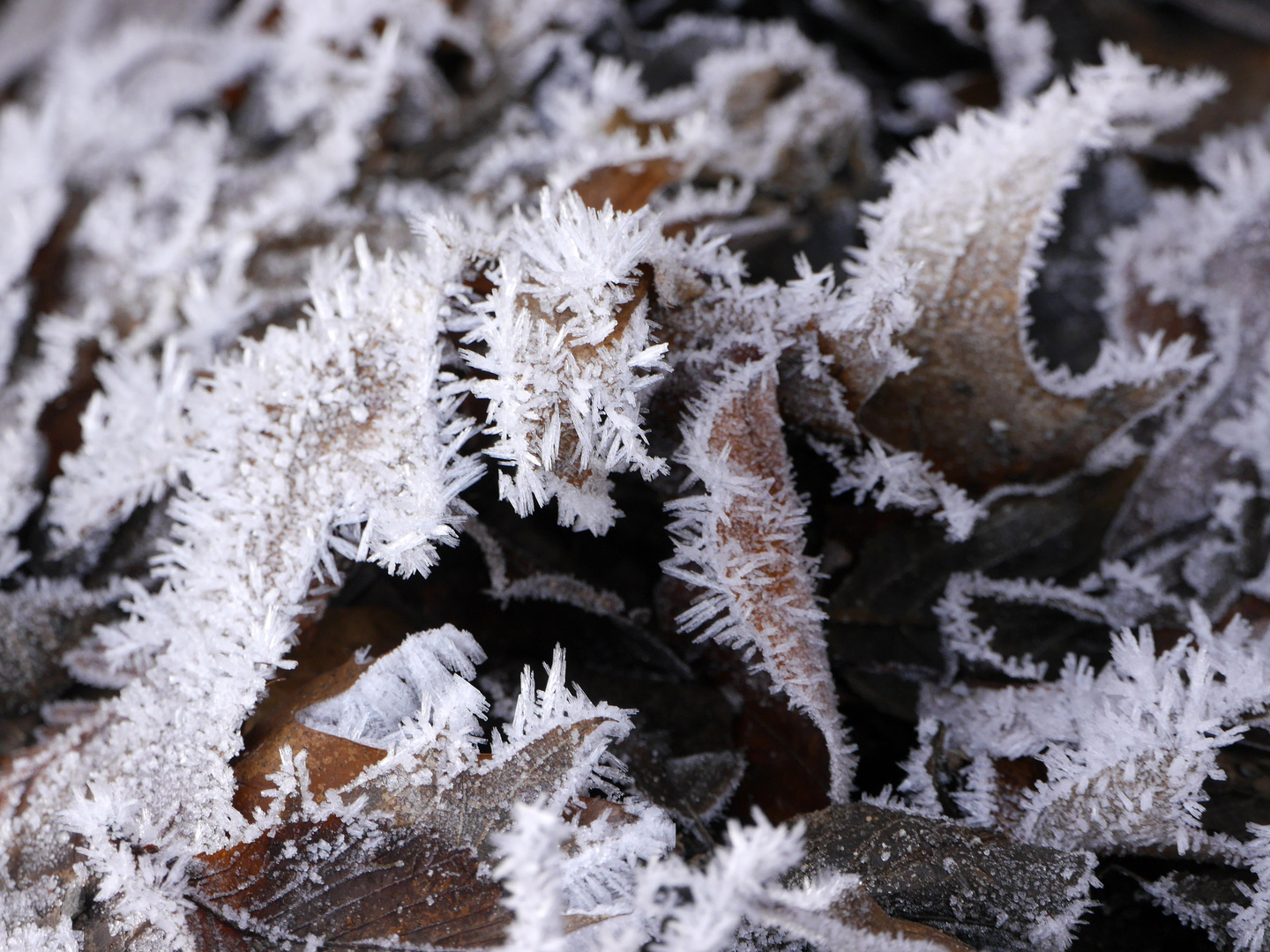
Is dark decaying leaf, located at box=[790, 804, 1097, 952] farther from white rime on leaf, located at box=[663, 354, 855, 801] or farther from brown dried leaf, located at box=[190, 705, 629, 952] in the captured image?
brown dried leaf, located at box=[190, 705, 629, 952]

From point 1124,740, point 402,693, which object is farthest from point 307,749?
point 1124,740

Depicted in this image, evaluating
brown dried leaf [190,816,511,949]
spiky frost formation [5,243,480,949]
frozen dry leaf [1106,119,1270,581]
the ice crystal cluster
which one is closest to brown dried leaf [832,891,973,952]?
the ice crystal cluster

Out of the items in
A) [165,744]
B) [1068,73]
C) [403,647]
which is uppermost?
[1068,73]

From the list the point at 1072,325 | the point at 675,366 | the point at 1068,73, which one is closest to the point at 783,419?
the point at 675,366

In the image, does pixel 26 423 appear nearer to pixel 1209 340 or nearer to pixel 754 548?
pixel 754 548

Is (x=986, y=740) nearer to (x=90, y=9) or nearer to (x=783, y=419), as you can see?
(x=783, y=419)
